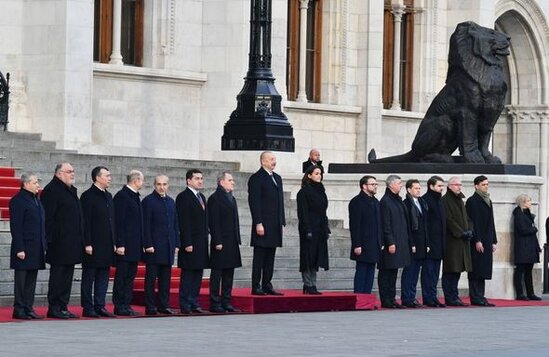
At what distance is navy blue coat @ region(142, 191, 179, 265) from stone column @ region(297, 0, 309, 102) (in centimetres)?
1537

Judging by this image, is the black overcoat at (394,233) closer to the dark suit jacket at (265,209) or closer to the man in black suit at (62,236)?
the dark suit jacket at (265,209)

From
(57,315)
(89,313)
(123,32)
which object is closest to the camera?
(57,315)

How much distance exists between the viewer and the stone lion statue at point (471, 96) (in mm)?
27875

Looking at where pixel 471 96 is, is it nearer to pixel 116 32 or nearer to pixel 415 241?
pixel 415 241

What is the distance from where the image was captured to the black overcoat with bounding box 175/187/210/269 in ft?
70.8

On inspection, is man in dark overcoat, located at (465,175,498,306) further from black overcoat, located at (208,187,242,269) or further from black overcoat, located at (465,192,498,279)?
black overcoat, located at (208,187,242,269)

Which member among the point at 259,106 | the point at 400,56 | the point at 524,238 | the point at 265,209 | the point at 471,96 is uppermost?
the point at 400,56

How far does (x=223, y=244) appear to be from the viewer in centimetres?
2183

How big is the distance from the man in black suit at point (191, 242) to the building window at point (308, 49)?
49.3 feet

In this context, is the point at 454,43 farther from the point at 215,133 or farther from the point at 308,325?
the point at 308,325

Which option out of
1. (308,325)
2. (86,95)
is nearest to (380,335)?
(308,325)

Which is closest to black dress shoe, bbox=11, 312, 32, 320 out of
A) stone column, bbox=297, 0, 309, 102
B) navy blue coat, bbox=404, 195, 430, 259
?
navy blue coat, bbox=404, 195, 430, 259

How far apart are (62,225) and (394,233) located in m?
5.32

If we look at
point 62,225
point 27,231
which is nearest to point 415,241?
point 62,225
